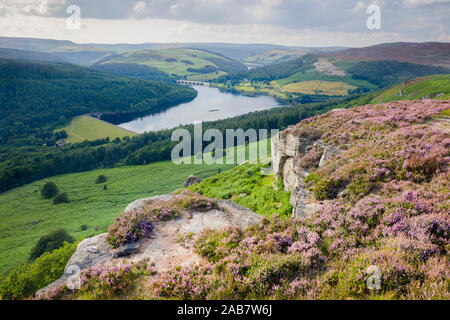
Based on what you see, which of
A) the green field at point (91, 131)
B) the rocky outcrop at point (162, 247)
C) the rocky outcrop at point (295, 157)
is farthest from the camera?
the green field at point (91, 131)

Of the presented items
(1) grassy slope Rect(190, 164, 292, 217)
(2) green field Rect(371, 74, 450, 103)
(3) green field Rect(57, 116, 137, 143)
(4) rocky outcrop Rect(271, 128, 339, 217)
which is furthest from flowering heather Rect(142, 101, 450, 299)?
(3) green field Rect(57, 116, 137, 143)

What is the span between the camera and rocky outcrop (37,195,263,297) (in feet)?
27.2

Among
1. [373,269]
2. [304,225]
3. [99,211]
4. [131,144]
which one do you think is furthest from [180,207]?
[131,144]

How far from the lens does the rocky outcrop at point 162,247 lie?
8305 mm

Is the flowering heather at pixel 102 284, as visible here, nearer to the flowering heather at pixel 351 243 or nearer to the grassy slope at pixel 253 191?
the flowering heather at pixel 351 243

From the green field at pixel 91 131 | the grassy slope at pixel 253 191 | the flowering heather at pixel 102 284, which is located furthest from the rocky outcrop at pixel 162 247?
the green field at pixel 91 131

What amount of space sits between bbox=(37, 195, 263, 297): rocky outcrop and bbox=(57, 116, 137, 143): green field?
13225cm

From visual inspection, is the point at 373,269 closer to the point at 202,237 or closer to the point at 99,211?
the point at 202,237

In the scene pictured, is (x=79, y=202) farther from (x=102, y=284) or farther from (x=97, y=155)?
(x=102, y=284)

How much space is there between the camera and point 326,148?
53.5 ft

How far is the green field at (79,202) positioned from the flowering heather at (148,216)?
109ft

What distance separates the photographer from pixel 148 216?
35.8ft

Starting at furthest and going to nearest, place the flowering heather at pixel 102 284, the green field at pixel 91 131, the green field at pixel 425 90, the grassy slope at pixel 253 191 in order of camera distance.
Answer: the green field at pixel 91 131 < the green field at pixel 425 90 < the grassy slope at pixel 253 191 < the flowering heather at pixel 102 284

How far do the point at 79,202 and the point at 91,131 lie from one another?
99.3 metres
